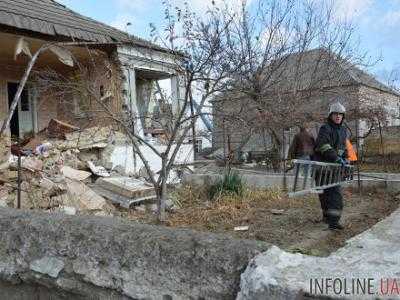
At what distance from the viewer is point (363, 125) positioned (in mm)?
16391

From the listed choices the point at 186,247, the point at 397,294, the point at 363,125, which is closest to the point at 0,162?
the point at 186,247

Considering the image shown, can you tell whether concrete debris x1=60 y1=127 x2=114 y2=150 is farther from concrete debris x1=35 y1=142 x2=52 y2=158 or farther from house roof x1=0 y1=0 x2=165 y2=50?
house roof x1=0 y1=0 x2=165 y2=50

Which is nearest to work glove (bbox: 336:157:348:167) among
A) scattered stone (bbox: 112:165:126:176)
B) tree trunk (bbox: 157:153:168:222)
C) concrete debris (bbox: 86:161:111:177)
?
tree trunk (bbox: 157:153:168:222)

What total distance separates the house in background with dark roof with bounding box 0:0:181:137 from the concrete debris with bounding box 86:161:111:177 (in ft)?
3.20

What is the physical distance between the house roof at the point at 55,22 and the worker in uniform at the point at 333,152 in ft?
18.9

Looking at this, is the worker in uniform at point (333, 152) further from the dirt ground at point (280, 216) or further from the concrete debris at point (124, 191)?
the concrete debris at point (124, 191)

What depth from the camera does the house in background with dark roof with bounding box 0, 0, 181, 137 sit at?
31.5 feet

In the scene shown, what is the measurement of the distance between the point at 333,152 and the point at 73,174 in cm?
530

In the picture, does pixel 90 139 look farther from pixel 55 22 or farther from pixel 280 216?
pixel 280 216

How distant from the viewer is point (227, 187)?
8125mm

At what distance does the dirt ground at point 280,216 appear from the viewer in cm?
515

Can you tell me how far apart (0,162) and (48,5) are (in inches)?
211

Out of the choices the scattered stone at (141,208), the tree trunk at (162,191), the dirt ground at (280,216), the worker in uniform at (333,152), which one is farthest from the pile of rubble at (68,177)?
the worker in uniform at (333,152)

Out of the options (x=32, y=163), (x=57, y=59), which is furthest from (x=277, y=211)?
(x=57, y=59)
